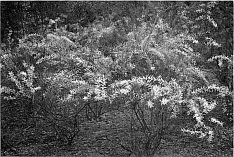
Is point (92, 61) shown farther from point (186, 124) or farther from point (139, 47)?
point (186, 124)

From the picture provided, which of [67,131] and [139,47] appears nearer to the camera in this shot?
[67,131]

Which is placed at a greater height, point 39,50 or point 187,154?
point 39,50

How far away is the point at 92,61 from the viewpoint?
14.4ft

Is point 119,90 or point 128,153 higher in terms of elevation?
point 119,90

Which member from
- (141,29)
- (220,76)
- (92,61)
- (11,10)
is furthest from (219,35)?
(11,10)

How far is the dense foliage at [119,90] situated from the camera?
3637 millimetres

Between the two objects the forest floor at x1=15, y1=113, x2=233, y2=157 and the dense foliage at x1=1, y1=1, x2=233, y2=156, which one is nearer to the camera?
the dense foliage at x1=1, y1=1, x2=233, y2=156

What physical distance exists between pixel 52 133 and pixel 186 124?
1.52m

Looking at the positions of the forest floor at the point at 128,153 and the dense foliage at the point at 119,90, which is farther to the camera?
the forest floor at the point at 128,153

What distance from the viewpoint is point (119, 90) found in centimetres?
351

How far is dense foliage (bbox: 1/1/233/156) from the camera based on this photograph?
143 inches

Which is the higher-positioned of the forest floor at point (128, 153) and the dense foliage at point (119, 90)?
the dense foliage at point (119, 90)

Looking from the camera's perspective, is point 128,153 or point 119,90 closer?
point 119,90

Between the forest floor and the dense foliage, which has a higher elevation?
the dense foliage
